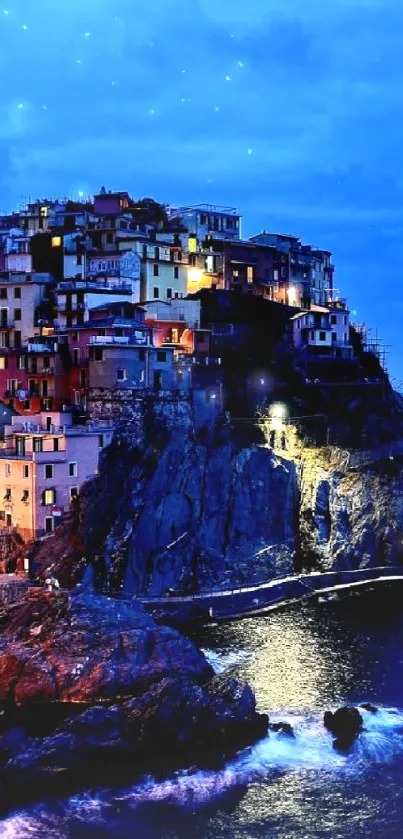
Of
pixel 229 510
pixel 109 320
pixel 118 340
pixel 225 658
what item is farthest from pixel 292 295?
pixel 225 658

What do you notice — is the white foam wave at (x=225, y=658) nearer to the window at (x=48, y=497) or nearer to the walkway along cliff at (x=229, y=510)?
the walkway along cliff at (x=229, y=510)

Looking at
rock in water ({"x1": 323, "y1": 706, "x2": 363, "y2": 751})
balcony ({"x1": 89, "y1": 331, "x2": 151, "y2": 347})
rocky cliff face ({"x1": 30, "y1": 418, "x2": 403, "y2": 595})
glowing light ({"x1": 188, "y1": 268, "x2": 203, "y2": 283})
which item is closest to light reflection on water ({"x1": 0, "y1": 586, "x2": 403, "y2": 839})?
rock in water ({"x1": 323, "y1": 706, "x2": 363, "y2": 751})

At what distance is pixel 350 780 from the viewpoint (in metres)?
35.8

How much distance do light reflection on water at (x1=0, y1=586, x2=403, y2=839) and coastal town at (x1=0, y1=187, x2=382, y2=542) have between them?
518 inches

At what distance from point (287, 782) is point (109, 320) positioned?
3142 cm

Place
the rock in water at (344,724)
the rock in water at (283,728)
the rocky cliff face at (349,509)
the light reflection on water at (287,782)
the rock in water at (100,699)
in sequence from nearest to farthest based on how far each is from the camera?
the light reflection on water at (287,782) → the rock in water at (100,699) → the rock in water at (344,724) → the rock in water at (283,728) → the rocky cliff face at (349,509)

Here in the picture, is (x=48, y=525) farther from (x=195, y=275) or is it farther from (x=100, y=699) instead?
(x=195, y=275)

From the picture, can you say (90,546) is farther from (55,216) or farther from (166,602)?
(55,216)

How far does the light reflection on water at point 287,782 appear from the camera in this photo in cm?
3259

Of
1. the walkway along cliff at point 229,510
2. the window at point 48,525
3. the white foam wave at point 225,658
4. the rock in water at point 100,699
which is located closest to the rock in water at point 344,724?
the rock in water at point 100,699

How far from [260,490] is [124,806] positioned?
2879cm

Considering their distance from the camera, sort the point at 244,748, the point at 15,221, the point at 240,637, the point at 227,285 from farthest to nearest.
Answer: the point at 15,221
the point at 227,285
the point at 240,637
the point at 244,748

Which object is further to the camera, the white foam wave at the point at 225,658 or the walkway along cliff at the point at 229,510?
the walkway along cliff at the point at 229,510

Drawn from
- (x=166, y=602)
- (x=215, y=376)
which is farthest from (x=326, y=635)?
(x=215, y=376)
